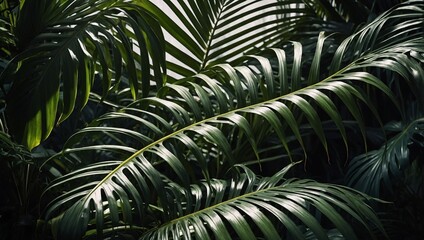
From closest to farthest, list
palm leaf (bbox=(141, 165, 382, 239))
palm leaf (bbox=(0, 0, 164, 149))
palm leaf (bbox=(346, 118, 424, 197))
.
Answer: palm leaf (bbox=(141, 165, 382, 239))
palm leaf (bbox=(0, 0, 164, 149))
palm leaf (bbox=(346, 118, 424, 197))

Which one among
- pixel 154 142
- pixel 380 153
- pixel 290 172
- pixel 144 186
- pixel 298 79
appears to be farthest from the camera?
pixel 290 172

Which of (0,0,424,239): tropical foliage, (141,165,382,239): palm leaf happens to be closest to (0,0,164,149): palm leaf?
(0,0,424,239): tropical foliage

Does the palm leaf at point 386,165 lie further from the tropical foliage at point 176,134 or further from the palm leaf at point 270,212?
the palm leaf at point 270,212

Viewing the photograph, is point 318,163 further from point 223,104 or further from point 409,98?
point 223,104

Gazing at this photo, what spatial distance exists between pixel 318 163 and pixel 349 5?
1.65 feet

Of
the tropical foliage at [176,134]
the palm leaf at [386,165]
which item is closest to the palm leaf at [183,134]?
the tropical foliage at [176,134]

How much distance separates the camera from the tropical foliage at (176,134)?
4.20 ft

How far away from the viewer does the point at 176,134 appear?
54.9 inches

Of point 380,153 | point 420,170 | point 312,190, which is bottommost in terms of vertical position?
point 420,170

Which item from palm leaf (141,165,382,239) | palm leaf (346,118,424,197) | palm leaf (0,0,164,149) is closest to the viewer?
palm leaf (141,165,382,239)

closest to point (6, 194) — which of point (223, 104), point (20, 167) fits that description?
point (20, 167)

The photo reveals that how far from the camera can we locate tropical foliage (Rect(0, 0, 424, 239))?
1.28 metres

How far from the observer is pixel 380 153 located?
191 centimetres

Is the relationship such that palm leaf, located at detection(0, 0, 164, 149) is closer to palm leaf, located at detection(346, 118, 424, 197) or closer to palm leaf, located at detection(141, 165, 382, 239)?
palm leaf, located at detection(141, 165, 382, 239)
